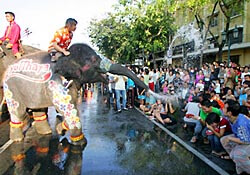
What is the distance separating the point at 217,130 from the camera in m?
5.39

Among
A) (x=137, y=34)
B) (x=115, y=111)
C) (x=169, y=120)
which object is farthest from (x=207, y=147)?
(x=137, y=34)

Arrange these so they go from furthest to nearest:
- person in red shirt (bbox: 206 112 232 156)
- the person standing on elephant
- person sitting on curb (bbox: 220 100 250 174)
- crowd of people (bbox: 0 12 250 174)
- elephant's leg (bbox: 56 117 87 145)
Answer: the person standing on elephant, elephant's leg (bbox: 56 117 87 145), person in red shirt (bbox: 206 112 232 156), crowd of people (bbox: 0 12 250 174), person sitting on curb (bbox: 220 100 250 174)

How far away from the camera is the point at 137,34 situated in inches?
918

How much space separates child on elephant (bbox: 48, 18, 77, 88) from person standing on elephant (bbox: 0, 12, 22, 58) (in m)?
1.55

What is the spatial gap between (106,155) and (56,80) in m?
1.87

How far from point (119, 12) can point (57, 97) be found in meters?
19.5

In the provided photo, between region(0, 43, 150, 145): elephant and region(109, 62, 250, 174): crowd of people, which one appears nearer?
region(109, 62, 250, 174): crowd of people

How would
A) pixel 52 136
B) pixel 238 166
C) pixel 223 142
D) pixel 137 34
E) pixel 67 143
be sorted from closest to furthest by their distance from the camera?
pixel 238 166, pixel 223 142, pixel 67 143, pixel 52 136, pixel 137 34

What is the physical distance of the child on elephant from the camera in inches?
226

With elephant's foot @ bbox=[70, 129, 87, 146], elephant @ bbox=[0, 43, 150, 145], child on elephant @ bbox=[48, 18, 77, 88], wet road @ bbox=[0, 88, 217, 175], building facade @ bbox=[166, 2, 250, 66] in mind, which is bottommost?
wet road @ bbox=[0, 88, 217, 175]

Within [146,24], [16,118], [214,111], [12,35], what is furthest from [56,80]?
[146,24]

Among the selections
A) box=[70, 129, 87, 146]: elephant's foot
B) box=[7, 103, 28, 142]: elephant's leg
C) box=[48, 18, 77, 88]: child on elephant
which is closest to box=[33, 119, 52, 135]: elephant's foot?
box=[7, 103, 28, 142]: elephant's leg

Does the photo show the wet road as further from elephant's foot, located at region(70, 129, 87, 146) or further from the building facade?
the building facade

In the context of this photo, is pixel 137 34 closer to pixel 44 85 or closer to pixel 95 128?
pixel 95 128
